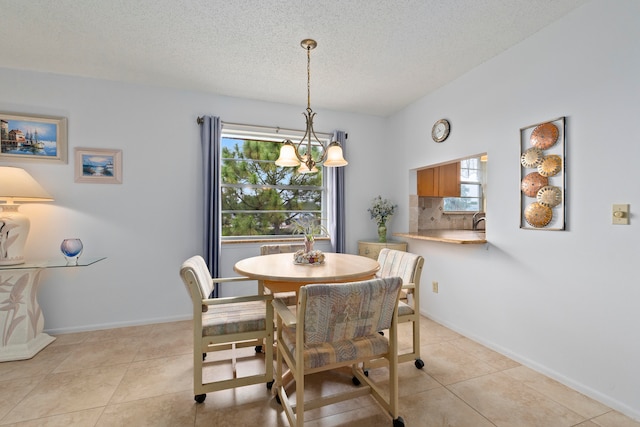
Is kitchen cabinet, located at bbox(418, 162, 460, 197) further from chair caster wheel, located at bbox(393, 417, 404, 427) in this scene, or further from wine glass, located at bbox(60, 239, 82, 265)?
wine glass, located at bbox(60, 239, 82, 265)

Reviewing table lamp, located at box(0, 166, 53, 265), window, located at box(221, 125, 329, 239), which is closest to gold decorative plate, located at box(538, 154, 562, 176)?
window, located at box(221, 125, 329, 239)

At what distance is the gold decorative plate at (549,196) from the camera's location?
2.07m

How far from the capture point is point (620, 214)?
5.73ft

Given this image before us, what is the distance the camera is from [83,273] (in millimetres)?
2965

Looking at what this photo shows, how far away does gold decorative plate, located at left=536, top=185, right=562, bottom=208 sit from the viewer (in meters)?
2.07

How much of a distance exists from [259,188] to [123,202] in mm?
1490

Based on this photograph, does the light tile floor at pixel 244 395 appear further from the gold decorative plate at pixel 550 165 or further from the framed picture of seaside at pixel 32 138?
the framed picture of seaside at pixel 32 138

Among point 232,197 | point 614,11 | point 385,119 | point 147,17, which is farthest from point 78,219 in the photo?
point 614,11

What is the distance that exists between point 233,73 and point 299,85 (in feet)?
2.30

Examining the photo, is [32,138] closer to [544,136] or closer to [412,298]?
[412,298]

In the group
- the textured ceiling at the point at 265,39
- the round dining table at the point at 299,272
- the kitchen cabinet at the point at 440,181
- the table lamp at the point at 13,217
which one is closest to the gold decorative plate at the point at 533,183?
the textured ceiling at the point at 265,39

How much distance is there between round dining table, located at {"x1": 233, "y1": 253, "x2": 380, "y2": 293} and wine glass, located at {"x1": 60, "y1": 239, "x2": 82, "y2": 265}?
5.29ft

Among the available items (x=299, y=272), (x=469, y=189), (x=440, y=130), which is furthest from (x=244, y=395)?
(x=469, y=189)

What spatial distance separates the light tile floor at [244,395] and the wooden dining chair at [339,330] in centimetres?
25
